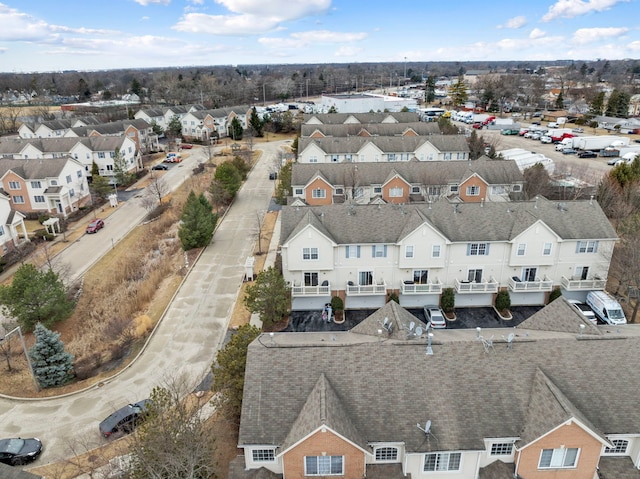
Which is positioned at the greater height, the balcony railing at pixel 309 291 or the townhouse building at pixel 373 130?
the townhouse building at pixel 373 130

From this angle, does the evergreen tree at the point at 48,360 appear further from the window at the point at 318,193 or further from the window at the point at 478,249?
the window at the point at 318,193

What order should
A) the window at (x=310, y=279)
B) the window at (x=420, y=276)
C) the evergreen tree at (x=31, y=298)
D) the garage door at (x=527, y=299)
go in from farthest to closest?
1. the garage door at (x=527, y=299)
2. the window at (x=420, y=276)
3. the window at (x=310, y=279)
4. the evergreen tree at (x=31, y=298)

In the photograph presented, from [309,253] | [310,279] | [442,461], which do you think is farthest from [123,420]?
[442,461]

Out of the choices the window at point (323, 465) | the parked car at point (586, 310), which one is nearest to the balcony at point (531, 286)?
the parked car at point (586, 310)

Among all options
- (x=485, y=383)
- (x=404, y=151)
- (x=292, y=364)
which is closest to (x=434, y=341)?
(x=485, y=383)

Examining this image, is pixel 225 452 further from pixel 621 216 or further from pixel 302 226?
pixel 621 216

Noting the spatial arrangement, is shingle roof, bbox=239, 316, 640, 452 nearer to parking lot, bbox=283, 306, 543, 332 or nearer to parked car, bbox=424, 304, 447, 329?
parked car, bbox=424, 304, 447, 329
